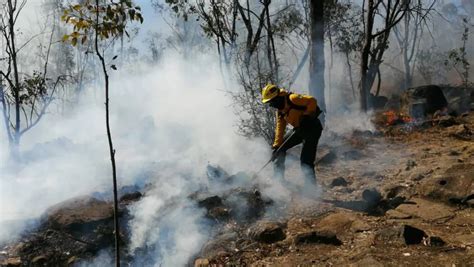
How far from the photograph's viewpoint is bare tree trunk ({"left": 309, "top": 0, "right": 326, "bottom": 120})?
31.4 ft

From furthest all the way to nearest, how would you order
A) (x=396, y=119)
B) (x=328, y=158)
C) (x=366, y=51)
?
1. (x=366, y=51)
2. (x=396, y=119)
3. (x=328, y=158)

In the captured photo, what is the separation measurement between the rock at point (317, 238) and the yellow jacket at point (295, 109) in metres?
2.04

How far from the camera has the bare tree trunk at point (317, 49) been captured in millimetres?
9586

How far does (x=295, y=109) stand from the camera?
596cm

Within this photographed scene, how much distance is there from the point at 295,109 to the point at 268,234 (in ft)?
6.58

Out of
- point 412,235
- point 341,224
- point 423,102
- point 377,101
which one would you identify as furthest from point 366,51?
point 377,101

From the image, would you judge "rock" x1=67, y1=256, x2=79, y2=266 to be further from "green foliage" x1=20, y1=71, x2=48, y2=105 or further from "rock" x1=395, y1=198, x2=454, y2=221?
"green foliage" x1=20, y1=71, x2=48, y2=105

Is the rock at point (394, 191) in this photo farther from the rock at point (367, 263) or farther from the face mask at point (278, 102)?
the rock at point (367, 263)

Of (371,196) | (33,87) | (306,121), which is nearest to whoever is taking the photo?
(371,196)

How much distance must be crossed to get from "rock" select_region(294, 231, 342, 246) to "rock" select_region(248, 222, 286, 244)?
0.29 metres

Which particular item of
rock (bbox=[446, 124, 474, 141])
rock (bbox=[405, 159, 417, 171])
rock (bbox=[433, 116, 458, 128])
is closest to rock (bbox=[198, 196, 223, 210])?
rock (bbox=[405, 159, 417, 171])

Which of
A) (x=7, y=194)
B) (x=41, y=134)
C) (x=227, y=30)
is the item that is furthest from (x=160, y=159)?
(x=41, y=134)

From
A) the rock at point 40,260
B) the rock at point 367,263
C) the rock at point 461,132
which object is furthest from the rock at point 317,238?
the rock at point 461,132

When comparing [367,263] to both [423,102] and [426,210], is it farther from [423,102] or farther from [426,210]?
[423,102]
